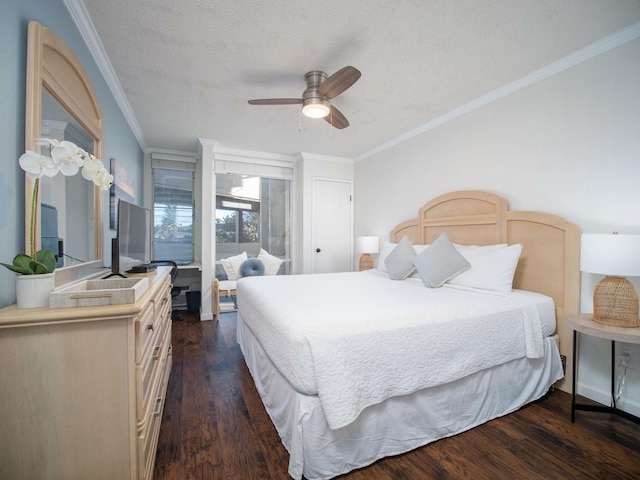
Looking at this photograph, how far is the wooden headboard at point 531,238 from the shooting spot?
2.18 meters

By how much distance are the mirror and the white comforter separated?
3.74ft

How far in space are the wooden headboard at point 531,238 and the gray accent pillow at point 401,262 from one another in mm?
520

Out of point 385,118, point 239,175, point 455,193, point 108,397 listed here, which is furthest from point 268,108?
point 108,397

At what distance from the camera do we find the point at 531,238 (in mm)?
2447

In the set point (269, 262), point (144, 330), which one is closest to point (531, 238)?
point (144, 330)

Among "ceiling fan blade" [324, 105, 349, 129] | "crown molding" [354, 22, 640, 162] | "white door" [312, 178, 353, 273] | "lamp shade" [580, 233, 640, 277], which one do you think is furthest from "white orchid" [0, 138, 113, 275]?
"white door" [312, 178, 353, 273]

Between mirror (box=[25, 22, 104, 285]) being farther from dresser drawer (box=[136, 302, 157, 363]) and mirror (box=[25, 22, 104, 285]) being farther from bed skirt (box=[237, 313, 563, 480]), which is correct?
bed skirt (box=[237, 313, 563, 480])

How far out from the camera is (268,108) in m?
3.07

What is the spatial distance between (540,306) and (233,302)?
13.6 ft

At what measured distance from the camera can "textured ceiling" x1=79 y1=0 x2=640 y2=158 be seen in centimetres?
173

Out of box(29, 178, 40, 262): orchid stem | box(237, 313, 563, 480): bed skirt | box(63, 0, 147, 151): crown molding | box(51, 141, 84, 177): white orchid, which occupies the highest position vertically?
box(63, 0, 147, 151): crown molding

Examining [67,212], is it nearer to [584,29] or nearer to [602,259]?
[602,259]

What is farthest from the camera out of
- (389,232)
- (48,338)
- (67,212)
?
(389,232)

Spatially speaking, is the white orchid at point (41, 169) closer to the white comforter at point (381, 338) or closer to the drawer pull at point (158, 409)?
the drawer pull at point (158, 409)
